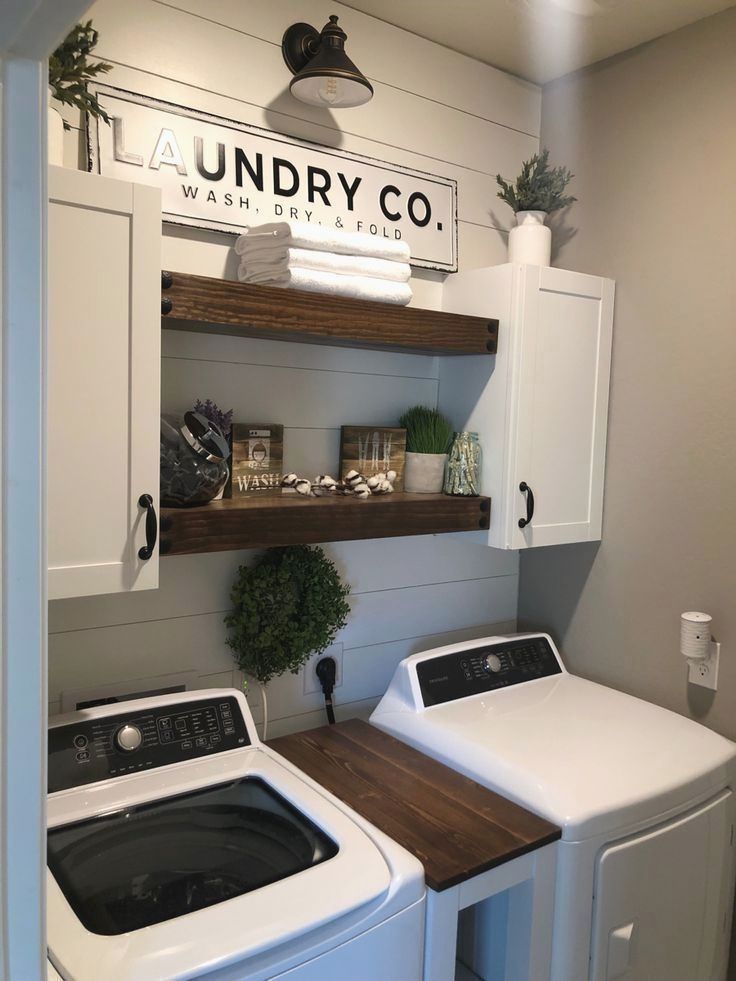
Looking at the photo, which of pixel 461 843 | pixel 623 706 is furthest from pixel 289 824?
pixel 623 706

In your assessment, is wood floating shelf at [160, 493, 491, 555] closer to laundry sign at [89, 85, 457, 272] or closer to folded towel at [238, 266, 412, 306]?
folded towel at [238, 266, 412, 306]

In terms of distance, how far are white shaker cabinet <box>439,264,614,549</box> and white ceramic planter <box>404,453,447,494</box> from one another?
4.5 inches

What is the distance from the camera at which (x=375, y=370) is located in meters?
2.03

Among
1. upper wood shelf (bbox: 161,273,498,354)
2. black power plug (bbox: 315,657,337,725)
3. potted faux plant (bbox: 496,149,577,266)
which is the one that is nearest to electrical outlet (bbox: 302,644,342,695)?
black power plug (bbox: 315,657,337,725)

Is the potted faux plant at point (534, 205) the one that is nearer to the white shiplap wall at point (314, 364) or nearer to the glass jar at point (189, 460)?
the white shiplap wall at point (314, 364)

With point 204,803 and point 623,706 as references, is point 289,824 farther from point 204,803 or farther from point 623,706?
point 623,706

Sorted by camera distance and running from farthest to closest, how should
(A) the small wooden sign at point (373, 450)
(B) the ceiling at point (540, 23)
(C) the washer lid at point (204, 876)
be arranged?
(A) the small wooden sign at point (373, 450)
(B) the ceiling at point (540, 23)
(C) the washer lid at point (204, 876)

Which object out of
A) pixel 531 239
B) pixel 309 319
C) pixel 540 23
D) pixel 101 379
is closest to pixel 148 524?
pixel 101 379

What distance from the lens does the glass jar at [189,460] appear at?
59.0 inches

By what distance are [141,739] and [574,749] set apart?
0.91 meters

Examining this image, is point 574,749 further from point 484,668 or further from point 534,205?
point 534,205

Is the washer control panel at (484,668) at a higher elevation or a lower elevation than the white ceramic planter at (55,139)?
lower

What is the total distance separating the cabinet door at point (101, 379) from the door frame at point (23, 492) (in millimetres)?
595

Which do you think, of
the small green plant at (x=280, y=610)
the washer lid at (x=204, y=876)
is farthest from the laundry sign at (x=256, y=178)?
the washer lid at (x=204, y=876)
